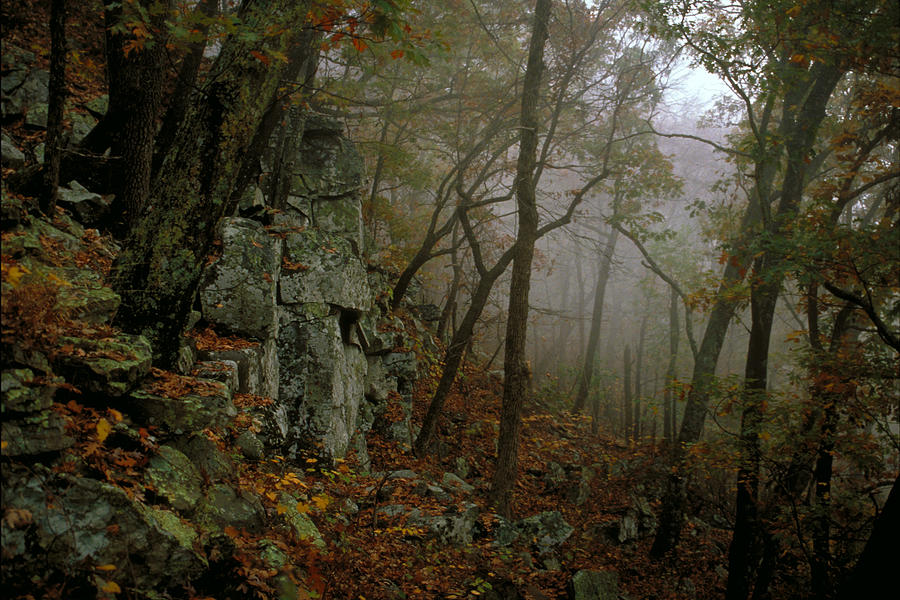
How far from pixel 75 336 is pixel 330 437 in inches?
187

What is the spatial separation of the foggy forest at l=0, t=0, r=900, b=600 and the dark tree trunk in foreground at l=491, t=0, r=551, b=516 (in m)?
0.05

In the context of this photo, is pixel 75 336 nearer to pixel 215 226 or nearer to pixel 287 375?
pixel 215 226

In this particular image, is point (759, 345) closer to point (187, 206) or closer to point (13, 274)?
point (187, 206)

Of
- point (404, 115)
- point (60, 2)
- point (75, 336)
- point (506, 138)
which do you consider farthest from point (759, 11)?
point (75, 336)

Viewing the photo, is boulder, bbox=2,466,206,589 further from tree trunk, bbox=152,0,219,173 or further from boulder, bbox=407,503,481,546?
tree trunk, bbox=152,0,219,173

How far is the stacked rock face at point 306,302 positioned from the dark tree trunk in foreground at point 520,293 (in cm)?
274

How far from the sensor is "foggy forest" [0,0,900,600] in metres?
3.61

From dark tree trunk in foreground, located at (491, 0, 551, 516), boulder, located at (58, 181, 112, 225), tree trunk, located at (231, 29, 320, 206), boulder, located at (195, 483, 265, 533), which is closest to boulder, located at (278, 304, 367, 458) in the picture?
tree trunk, located at (231, 29, 320, 206)

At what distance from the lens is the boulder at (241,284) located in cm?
730

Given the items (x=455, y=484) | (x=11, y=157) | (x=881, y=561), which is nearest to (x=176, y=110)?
(x=11, y=157)

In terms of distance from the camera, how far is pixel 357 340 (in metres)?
10.4

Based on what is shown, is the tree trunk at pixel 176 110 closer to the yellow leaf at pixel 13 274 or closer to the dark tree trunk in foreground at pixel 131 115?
the dark tree trunk in foreground at pixel 131 115

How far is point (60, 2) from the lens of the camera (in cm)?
520

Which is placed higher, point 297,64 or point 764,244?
point 297,64
